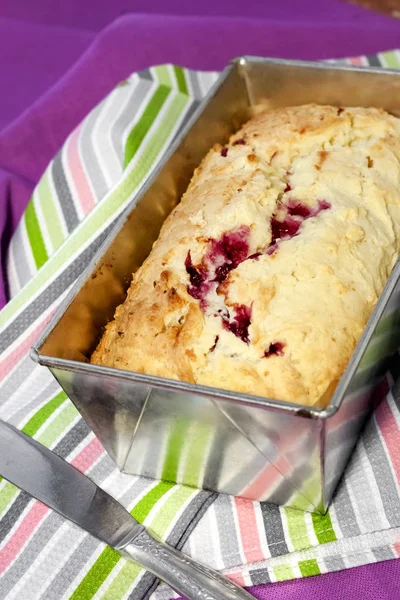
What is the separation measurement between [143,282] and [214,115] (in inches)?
22.0

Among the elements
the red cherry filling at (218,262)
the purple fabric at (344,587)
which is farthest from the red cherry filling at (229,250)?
the purple fabric at (344,587)

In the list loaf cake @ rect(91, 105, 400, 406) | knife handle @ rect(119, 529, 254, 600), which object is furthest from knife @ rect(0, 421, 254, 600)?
loaf cake @ rect(91, 105, 400, 406)

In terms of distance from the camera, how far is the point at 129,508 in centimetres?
167

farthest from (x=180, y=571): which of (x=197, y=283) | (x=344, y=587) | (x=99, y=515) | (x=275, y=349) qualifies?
(x=197, y=283)

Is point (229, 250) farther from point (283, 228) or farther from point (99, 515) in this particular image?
point (99, 515)

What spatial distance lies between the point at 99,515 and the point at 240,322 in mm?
425

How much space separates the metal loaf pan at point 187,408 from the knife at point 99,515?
106 mm

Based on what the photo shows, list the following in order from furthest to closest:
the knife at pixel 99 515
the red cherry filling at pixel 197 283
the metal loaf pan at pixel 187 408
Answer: the red cherry filling at pixel 197 283
the knife at pixel 99 515
the metal loaf pan at pixel 187 408

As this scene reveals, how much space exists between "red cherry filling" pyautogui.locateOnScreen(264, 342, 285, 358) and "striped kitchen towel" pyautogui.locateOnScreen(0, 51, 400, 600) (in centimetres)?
32

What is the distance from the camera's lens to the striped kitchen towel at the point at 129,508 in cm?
156

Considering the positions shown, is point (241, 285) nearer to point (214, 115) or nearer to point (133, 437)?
point (133, 437)

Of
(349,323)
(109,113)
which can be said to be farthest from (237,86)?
(349,323)

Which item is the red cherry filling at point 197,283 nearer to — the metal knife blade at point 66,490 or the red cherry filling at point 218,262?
the red cherry filling at point 218,262

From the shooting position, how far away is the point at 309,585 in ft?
5.06
